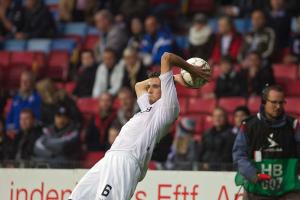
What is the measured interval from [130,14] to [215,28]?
1.53 m

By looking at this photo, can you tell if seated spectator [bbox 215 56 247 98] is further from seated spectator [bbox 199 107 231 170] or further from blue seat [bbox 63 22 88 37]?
blue seat [bbox 63 22 88 37]

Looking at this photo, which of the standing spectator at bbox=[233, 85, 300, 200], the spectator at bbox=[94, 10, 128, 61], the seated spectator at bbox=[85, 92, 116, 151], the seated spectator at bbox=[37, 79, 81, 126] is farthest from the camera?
the spectator at bbox=[94, 10, 128, 61]

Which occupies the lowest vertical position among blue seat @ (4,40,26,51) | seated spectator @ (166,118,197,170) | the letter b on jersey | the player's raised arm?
seated spectator @ (166,118,197,170)

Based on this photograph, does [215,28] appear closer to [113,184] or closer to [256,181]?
[256,181]

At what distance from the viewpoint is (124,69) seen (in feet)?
51.8

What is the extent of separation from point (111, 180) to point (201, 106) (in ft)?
20.8

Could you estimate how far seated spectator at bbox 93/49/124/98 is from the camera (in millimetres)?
15844

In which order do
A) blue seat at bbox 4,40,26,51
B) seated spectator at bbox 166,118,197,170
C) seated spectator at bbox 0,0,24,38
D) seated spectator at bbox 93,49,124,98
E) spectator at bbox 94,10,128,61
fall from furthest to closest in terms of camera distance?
seated spectator at bbox 0,0,24,38 → blue seat at bbox 4,40,26,51 → spectator at bbox 94,10,128,61 → seated spectator at bbox 93,49,124,98 → seated spectator at bbox 166,118,197,170

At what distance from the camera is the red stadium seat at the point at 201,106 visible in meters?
15.0

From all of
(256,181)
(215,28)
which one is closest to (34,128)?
(215,28)

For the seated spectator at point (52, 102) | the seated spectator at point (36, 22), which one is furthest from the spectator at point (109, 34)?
the seated spectator at point (52, 102)

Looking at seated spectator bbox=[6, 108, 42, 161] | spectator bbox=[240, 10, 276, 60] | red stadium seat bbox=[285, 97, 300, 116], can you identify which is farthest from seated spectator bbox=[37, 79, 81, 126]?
red stadium seat bbox=[285, 97, 300, 116]

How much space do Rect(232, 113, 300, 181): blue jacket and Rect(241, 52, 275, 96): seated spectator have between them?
14.7 feet

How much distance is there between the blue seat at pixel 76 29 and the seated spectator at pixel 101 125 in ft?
12.7
